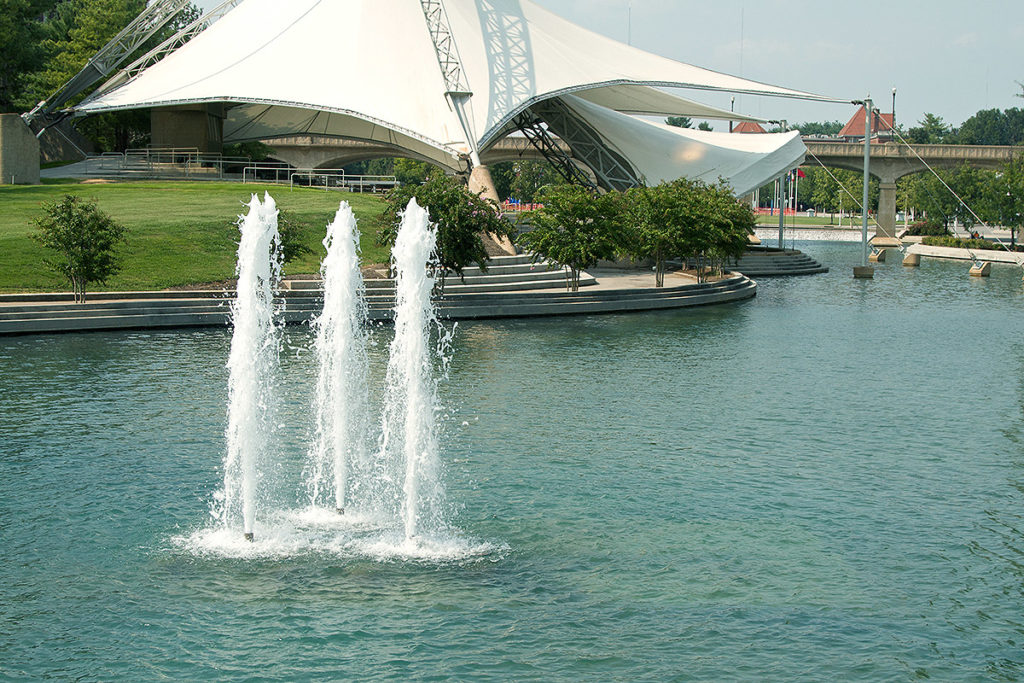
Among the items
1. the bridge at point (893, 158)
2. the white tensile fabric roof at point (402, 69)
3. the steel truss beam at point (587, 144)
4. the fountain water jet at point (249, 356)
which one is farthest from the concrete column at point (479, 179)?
the bridge at point (893, 158)

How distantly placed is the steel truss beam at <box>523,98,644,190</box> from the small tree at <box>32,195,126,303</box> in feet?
100

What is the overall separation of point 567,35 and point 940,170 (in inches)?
1545

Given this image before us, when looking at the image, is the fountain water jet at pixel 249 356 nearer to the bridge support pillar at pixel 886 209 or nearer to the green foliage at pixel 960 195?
the green foliage at pixel 960 195

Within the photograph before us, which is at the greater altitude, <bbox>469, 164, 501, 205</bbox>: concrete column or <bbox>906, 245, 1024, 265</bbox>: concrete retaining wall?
<bbox>469, 164, 501, 205</bbox>: concrete column

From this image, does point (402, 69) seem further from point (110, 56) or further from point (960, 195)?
point (960, 195)

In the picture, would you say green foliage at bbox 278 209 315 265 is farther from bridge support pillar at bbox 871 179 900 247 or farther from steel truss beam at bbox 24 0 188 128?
bridge support pillar at bbox 871 179 900 247

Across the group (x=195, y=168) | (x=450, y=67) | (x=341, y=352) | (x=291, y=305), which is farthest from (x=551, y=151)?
(x=341, y=352)

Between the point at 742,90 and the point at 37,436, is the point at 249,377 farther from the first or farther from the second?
the point at 742,90

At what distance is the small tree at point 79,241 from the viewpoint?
97.3 ft

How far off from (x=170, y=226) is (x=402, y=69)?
16.7 meters

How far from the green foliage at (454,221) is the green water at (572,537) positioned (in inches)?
402

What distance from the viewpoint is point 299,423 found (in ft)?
59.3

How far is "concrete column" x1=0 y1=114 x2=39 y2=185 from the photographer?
44438 mm

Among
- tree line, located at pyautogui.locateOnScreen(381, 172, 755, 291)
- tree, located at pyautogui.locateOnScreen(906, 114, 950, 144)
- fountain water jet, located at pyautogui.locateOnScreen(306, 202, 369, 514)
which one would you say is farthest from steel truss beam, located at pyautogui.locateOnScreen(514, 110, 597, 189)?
tree, located at pyautogui.locateOnScreen(906, 114, 950, 144)
